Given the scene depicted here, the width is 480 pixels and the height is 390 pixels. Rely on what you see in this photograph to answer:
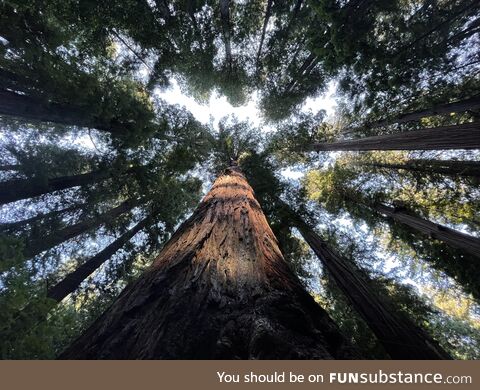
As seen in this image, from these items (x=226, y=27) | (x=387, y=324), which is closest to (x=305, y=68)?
(x=226, y=27)

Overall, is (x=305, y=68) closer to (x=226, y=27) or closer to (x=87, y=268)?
(x=226, y=27)

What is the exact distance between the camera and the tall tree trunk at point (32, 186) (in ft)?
19.4

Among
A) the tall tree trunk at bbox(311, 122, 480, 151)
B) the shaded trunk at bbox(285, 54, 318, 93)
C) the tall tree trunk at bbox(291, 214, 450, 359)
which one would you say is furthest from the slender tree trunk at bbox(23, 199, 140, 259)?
the shaded trunk at bbox(285, 54, 318, 93)

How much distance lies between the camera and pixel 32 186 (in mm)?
6320


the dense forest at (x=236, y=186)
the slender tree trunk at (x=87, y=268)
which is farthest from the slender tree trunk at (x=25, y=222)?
the slender tree trunk at (x=87, y=268)

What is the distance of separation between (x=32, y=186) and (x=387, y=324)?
301 inches

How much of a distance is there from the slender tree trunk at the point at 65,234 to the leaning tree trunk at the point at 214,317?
17.8 ft

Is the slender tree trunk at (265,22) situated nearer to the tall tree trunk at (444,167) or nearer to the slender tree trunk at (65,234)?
the tall tree trunk at (444,167)

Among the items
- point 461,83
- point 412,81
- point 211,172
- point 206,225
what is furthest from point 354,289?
point 211,172

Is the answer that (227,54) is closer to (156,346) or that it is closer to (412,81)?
(412,81)

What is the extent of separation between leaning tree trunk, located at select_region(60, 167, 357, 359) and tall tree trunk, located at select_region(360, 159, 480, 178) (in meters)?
8.44

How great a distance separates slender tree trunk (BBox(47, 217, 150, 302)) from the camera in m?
6.95

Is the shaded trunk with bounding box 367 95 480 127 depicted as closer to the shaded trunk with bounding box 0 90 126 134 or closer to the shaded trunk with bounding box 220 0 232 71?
the shaded trunk with bounding box 220 0 232 71
